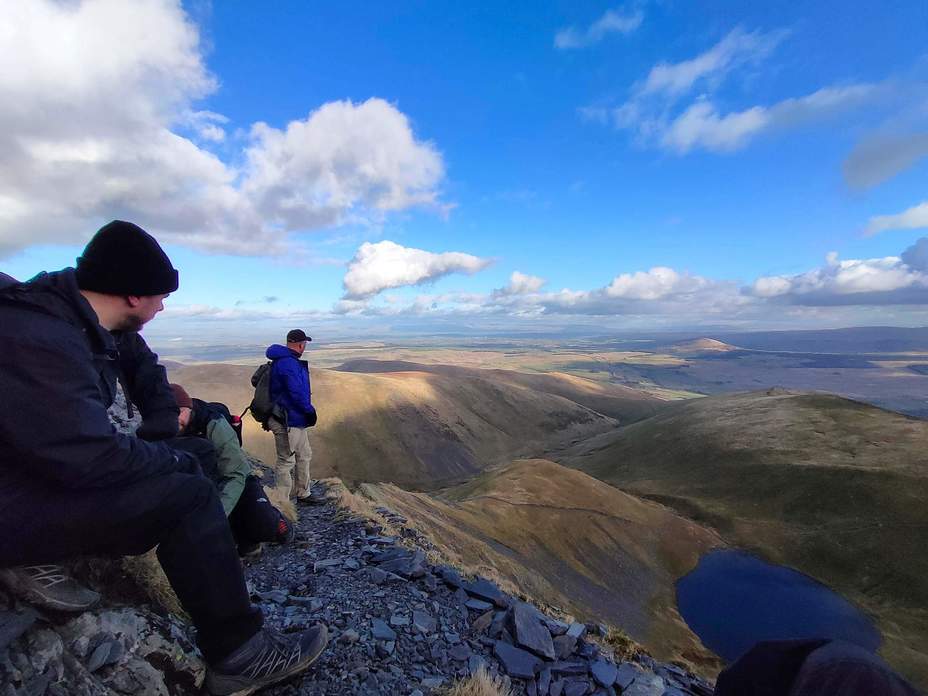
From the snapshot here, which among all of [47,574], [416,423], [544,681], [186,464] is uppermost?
[186,464]

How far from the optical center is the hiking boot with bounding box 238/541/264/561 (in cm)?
778

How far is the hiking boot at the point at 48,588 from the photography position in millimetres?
3502

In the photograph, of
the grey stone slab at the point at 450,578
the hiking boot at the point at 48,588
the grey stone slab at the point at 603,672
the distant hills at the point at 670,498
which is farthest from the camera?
the distant hills at the point at 670,498

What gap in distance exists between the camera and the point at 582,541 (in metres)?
46.9

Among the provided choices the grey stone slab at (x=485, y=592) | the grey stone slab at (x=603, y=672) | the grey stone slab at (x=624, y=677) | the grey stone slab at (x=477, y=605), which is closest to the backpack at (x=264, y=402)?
the grey stone slab at (x=485, y=592)

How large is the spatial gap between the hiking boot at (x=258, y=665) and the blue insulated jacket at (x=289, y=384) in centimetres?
A: 858

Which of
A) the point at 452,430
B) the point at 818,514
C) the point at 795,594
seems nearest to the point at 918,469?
the point at 818,514

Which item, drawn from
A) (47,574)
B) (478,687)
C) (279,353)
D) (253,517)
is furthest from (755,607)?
(47,574)

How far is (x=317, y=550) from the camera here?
1020 cm

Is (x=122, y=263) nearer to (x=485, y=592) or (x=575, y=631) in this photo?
(x=485, y=592)

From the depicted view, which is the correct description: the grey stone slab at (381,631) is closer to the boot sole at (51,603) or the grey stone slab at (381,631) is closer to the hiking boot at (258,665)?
the hiking boot at (258,665)

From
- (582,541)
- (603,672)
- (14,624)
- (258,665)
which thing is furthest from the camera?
(582,541)

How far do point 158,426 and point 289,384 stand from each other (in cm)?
741

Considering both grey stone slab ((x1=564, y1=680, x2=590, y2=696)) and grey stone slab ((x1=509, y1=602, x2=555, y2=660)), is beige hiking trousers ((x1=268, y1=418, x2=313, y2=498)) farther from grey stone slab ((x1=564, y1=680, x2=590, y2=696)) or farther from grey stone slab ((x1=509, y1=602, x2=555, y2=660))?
grey stone slab ((x1=564, y1=680, x2=590, y2=696))
